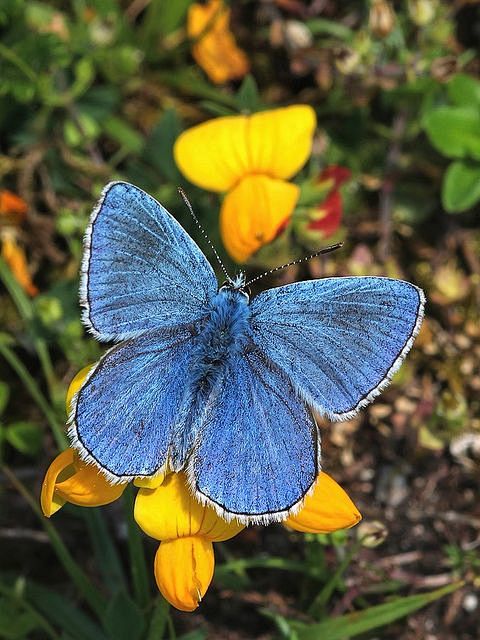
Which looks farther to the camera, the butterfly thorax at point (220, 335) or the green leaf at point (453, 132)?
the green leaf at point (453, 132)

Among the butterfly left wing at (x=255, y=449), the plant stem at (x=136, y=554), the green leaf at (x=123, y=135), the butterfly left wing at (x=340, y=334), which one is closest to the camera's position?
the butterfly left wing at (x=255, y=449)

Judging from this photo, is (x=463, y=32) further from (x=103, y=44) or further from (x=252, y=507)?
(x=252, y=507)

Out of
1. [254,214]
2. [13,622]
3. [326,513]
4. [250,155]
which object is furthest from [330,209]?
[13,622]

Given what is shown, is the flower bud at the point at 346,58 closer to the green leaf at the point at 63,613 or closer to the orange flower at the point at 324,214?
the orange flower at the point at 324,214

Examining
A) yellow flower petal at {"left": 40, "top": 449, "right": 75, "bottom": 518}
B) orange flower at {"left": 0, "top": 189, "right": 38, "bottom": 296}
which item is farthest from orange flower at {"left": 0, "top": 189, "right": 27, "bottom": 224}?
yellow flower petal at {"left": 40, "top": 449, "right": 75, "bottom": 518}

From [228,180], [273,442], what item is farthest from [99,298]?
[228,180]

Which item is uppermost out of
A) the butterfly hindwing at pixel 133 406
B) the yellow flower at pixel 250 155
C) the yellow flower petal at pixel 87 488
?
the butterfly hindwing at pixel 133 406

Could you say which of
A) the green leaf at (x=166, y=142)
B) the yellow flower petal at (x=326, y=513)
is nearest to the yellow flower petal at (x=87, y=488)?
the yellow flower petal at (x=326, y=513)

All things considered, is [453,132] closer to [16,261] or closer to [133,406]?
[16,261]
